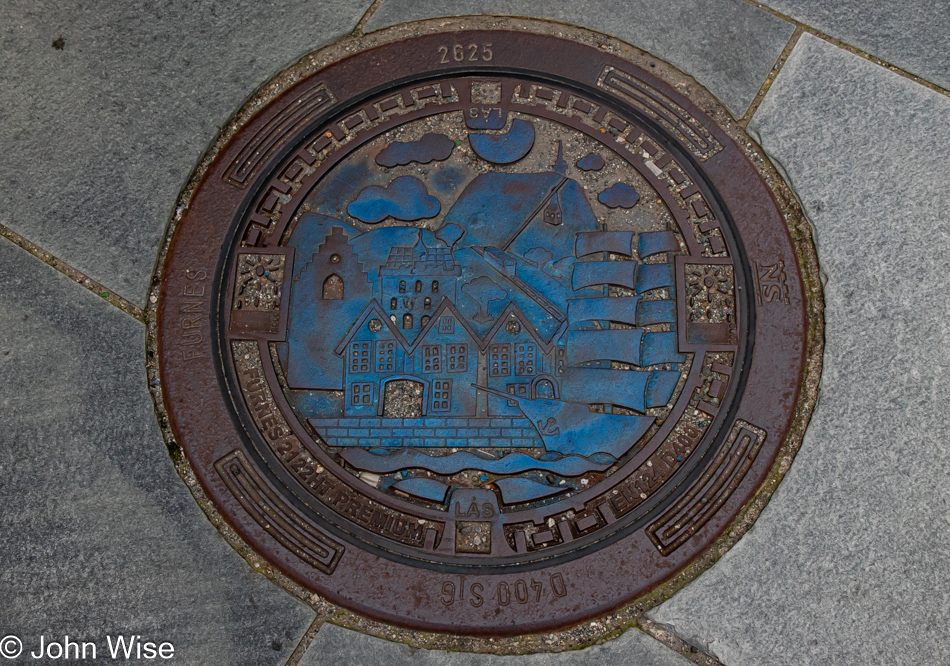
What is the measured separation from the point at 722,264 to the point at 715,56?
0.86m

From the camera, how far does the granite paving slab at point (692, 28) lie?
257cm

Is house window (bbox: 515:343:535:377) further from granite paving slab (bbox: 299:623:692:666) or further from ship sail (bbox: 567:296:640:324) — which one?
granite paving slab (bbox: 299:623:692:666)

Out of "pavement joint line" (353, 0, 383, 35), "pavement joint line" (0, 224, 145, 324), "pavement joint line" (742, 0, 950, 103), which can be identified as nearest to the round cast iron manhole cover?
"pavement joint line" (0, 224, 145, 324)

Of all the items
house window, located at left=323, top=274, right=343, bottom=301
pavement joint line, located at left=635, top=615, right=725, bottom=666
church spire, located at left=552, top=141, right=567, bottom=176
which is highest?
church spire, located at left=552, top=141, right=567, bottom=176

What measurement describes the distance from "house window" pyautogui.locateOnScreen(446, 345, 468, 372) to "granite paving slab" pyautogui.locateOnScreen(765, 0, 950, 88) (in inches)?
74.0

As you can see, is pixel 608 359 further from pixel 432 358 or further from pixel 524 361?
pixel 432 358


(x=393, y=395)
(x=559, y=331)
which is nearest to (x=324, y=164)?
(x=393, y=395)

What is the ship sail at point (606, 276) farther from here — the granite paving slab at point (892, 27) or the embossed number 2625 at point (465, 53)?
the granite paving slab at point (892, 27)

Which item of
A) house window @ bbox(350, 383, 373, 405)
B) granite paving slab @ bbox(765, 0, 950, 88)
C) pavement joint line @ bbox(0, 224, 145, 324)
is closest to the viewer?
house window @ bbox(350, 383, 373, 405)

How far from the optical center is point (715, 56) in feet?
8.47

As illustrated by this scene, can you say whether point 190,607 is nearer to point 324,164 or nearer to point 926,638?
point 324,164

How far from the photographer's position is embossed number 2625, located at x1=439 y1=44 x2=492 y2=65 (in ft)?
8.48

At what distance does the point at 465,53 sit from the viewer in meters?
2.59

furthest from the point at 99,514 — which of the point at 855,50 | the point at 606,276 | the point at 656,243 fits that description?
the point at 855,50
